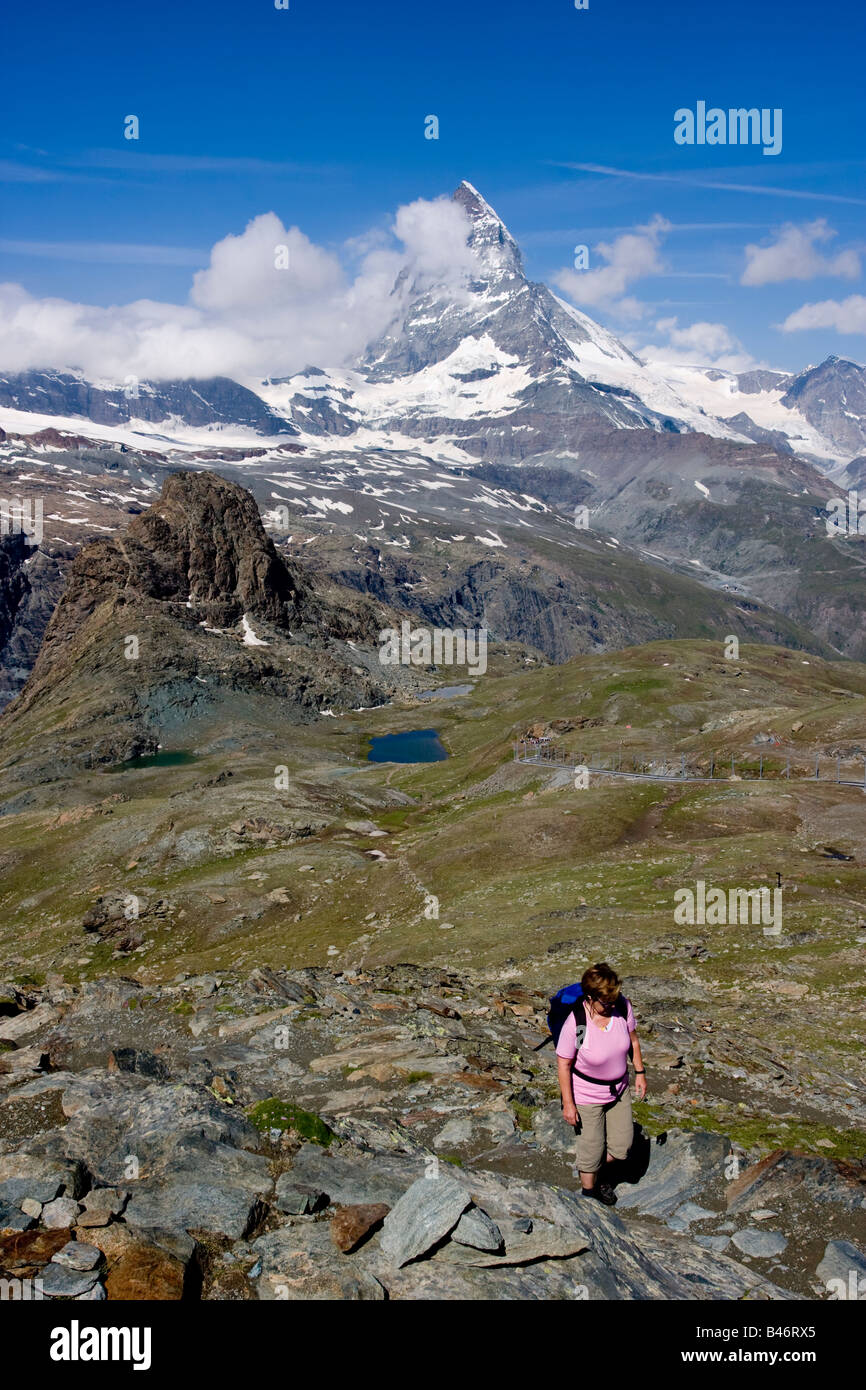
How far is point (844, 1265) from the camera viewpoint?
1550cm

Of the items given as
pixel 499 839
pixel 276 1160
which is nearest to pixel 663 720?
pixel 499 839

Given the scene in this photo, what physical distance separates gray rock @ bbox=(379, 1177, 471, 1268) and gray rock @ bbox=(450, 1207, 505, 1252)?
116mm

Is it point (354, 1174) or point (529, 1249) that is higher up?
point (529, 1249)

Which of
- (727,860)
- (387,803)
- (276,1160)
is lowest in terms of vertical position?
(387,803)

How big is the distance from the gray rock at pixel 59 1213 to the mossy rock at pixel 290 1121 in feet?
15.2

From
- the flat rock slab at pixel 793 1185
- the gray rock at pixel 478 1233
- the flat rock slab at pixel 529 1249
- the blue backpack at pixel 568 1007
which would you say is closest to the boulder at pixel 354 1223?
the flat rock slab at pixel 529 1249

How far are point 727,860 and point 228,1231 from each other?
46455 millimetres

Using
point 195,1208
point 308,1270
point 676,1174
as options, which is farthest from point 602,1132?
point 195,1208

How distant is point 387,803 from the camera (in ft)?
417

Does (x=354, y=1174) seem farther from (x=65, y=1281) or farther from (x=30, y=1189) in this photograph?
(x=30, y=1189)

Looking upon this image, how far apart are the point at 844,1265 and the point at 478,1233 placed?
7.12 metres

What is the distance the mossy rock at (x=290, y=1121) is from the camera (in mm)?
18688

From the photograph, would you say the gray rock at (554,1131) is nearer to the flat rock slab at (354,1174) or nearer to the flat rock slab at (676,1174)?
the flat rock slab at (676,1174)
